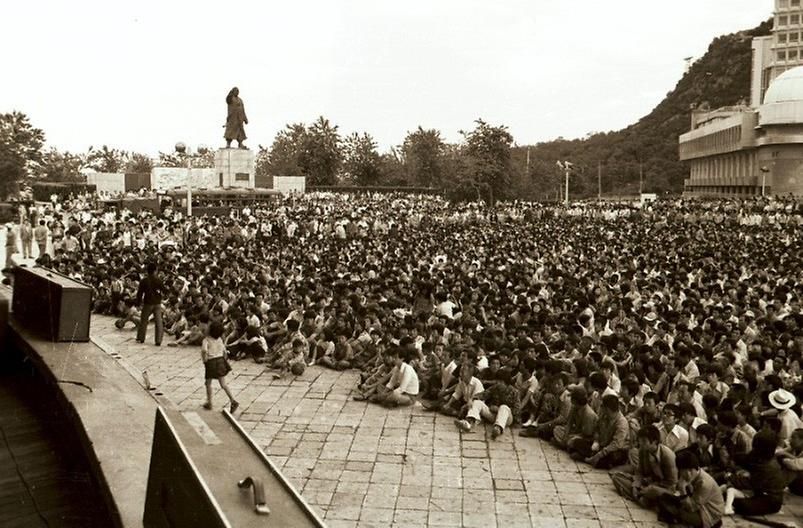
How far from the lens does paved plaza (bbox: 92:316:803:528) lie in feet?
24.1

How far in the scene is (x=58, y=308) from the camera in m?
7.47

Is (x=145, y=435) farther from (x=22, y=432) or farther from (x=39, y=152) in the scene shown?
(x=39, y=152)

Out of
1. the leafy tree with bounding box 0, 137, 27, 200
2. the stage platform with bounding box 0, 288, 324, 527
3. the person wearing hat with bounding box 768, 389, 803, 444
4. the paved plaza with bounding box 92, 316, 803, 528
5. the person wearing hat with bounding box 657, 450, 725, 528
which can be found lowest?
the paved plaza with bounding box 92, 316, 803, 528

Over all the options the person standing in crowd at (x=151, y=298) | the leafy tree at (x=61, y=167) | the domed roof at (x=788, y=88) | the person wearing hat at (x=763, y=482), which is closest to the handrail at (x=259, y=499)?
the person wearing hat at (x=763, y=482)

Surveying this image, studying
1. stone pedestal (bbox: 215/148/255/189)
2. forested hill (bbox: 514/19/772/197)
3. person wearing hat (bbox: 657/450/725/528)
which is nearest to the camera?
person wearing hat (bbox: 657/450/725/528)

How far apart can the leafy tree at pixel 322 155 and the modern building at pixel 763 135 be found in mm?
32484

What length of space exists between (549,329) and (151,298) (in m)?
7.01

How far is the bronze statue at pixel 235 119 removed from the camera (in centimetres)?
4606

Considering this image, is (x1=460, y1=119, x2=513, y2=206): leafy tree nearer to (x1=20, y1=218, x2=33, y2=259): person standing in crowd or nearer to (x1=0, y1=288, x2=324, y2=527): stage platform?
(x1=20, y1=218, x2=33, y2=259): person standing in crowd

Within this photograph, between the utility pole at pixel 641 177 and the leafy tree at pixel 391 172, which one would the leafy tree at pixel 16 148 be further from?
the utility pole at pixel 641 177

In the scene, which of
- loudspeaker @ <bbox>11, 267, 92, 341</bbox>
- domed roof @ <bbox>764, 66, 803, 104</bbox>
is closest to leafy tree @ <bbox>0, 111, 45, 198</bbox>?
loudspeaker @ <bbox>11, 267, 92, 341</bbox>

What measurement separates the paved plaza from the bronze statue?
36.7 meters

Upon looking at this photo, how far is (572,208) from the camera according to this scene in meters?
42.1

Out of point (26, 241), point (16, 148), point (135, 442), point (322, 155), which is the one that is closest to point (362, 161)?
point (322, 155)
